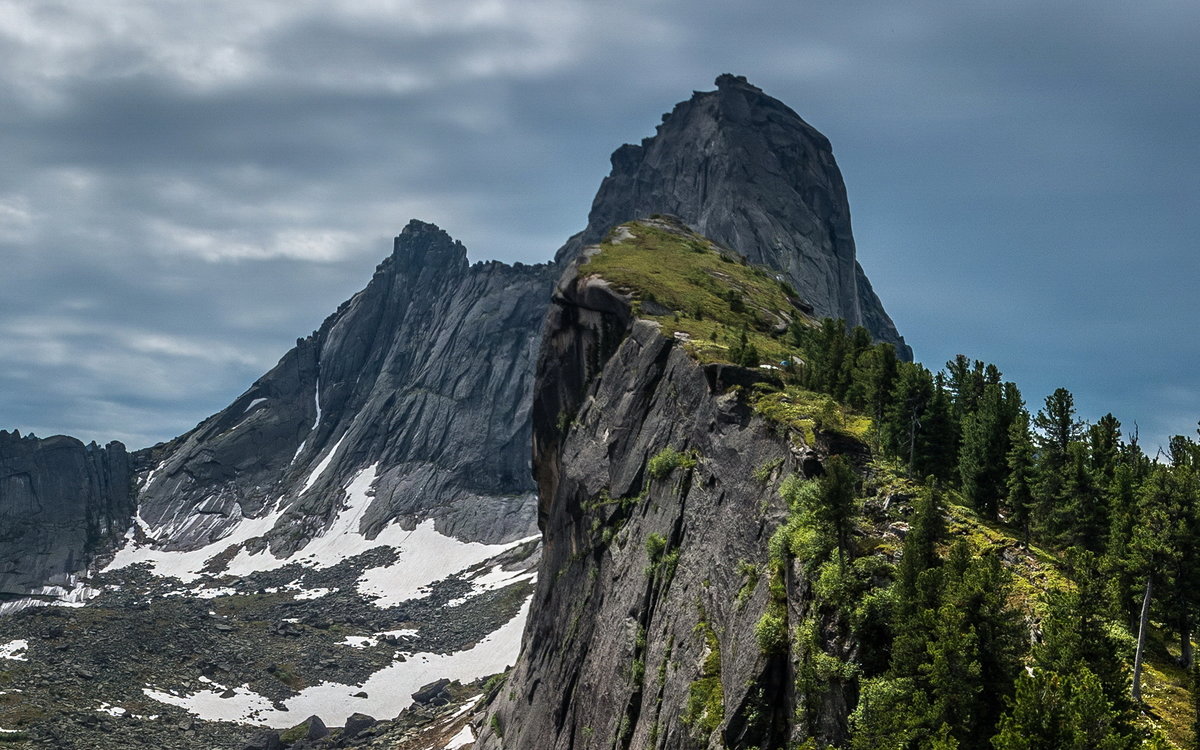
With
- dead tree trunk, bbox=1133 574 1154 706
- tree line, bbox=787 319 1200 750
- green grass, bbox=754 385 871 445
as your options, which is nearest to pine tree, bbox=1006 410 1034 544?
tree line, bbox=787 319 1200 750

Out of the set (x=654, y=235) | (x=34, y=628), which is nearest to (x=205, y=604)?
(x=34, y=628)

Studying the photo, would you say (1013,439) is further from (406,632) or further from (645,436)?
(406,632)

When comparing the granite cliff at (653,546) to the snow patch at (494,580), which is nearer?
the granite cliff at (653,546)

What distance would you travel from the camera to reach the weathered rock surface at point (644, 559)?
3594 cm

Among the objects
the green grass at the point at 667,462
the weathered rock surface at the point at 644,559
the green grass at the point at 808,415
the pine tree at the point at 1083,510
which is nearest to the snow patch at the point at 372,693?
the weathered rock surface at the point at 644,559

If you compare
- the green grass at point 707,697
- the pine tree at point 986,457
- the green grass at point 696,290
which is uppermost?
the green grass at point 696,290

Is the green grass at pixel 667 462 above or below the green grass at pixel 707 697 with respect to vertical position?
above

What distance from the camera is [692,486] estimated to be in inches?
1969

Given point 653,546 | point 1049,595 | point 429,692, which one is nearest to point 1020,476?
point 1049,595

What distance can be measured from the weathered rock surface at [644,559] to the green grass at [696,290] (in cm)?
233

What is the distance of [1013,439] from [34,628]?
183 meters

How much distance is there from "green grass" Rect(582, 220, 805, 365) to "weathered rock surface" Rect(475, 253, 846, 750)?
233cm

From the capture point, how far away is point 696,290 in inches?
3287

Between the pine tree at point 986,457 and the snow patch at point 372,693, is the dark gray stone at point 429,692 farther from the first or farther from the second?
the pine tree at point 986,457
